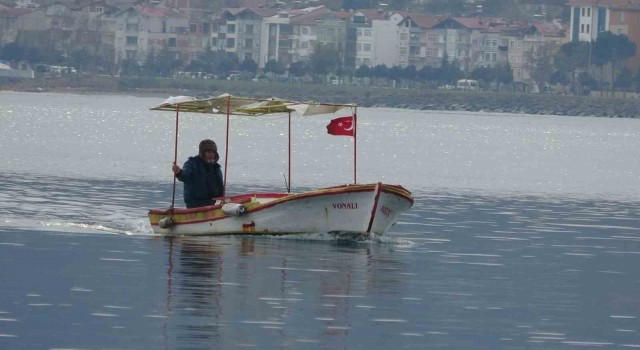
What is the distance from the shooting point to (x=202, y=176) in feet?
106

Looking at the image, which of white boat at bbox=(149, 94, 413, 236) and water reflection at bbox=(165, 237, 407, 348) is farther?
white boat at bbox=(149, 94, 413, 236)

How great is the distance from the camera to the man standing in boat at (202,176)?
31891mm

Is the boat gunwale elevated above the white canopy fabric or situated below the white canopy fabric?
below

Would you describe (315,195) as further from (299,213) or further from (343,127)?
(343,127)

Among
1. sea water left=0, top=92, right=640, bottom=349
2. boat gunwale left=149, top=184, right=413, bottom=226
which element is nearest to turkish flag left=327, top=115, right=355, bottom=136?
boat gunwale left=149, top=184, right=413, bottom=226

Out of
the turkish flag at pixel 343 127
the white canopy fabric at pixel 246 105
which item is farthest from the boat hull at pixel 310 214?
the white canopy fabric at pixel 246 105

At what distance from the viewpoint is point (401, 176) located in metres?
62.1

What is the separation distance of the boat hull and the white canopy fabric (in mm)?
1591

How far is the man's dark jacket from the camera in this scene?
31922 millimetres

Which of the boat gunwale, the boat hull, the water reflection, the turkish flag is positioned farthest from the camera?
the turkish flag

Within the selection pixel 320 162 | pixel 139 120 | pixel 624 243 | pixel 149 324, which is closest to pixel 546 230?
pixel 624 243

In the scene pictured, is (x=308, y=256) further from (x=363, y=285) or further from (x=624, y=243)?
(x=624, y=243)

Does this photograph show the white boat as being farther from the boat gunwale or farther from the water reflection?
the water reflection

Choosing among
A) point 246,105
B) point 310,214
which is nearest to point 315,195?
point 310,214
